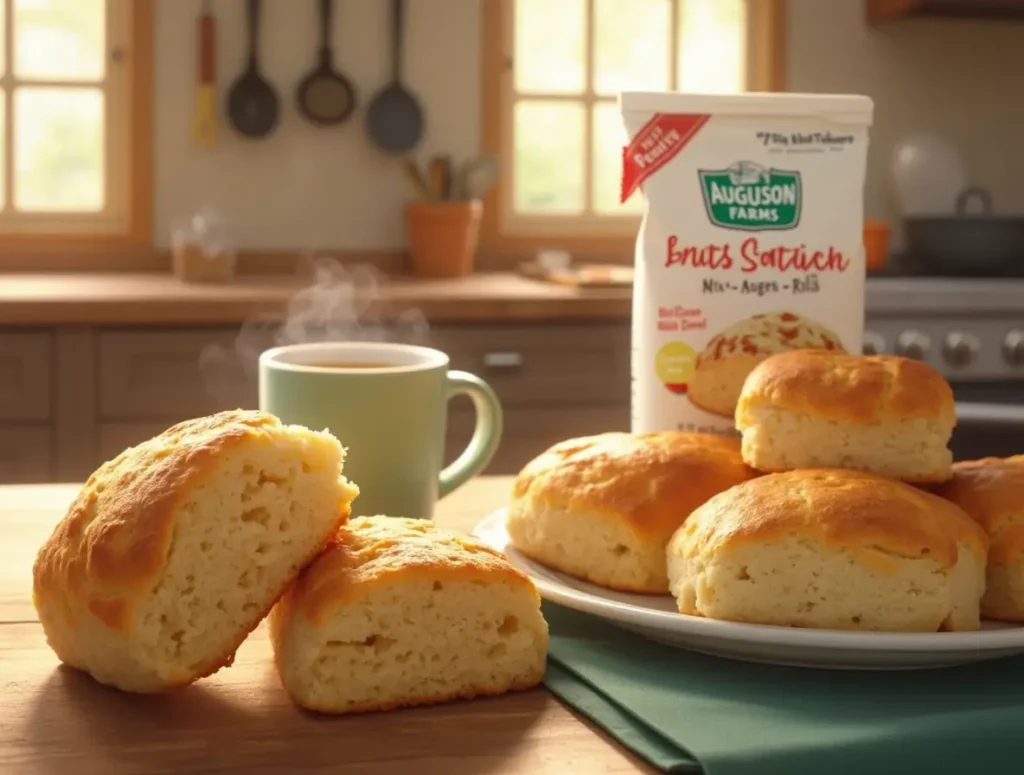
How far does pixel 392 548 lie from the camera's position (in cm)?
73

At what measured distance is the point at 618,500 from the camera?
86 centimetres

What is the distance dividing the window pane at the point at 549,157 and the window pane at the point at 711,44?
1.02ft

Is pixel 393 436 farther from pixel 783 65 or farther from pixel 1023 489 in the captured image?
pixel 783 65

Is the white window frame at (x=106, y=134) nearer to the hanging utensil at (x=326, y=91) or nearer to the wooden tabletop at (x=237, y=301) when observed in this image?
the wooden tabletop at (x=237, y=301)

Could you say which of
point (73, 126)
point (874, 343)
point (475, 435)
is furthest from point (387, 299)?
point (475, 435)

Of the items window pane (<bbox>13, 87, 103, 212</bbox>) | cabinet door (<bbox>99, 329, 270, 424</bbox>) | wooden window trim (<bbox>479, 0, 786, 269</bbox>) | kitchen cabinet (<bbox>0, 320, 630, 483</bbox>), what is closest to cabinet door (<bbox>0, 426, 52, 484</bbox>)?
kitchen cabinet (<bbox>0, 320, 630, 483</bbox>)

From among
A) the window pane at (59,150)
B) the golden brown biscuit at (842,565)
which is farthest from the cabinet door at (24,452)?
the golden brown biscuit at (842,565)

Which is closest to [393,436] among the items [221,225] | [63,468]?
[63,468]

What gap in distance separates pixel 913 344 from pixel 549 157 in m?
1.09

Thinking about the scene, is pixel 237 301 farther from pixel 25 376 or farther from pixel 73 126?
pixel 73 126

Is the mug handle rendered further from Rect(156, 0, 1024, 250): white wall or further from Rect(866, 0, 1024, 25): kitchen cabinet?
Rect(866, 0, 1024, 25): kitchen cabinet

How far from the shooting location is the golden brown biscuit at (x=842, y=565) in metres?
0.73

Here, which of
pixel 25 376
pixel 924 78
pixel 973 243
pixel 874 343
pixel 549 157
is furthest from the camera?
pixel 924 78

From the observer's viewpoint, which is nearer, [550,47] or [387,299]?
[387,299]
